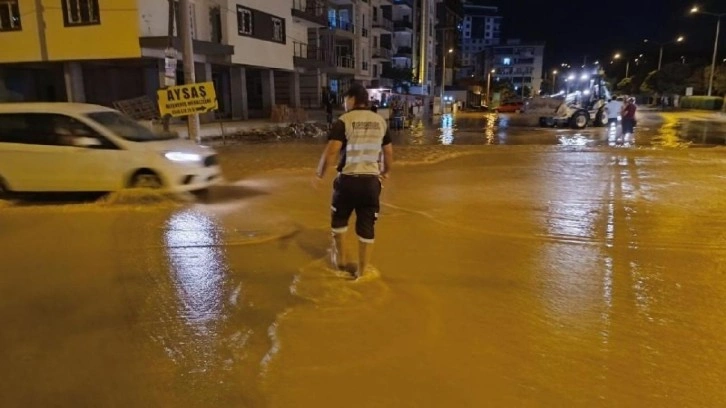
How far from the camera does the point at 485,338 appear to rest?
4.19 metres

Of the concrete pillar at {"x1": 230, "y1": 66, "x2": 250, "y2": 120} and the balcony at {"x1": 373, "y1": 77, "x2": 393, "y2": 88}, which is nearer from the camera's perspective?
the concrete pillar at {"x1": 230, "y1": 66, "x2": 250, "y2": 120}

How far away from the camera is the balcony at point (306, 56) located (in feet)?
116

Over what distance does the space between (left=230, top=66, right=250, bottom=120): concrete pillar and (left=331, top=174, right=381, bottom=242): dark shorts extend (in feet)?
87.5

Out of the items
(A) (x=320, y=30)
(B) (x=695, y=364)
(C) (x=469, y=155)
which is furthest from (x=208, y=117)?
(B) (x=695, y=364)

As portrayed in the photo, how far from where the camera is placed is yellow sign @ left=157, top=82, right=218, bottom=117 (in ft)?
44.8

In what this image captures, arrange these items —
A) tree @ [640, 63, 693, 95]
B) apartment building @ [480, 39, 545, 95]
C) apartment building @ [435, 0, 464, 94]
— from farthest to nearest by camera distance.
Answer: apartment building @ [480, 39, 545, 95] → apartment building @ [435, 0, 464, 94] → tree @ [640, 63, 693, 95]

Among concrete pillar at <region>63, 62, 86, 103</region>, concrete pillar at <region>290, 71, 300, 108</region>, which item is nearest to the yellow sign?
concrete pillar at <region>63, 62, 86, 103</region>

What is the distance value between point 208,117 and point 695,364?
28175 millimetres

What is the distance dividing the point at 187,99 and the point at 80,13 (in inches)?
504

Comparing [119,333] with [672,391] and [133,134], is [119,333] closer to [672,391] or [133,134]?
[672,391]

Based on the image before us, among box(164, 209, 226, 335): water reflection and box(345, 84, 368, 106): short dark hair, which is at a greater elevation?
box(345, 84, 368, 106): short dark hair

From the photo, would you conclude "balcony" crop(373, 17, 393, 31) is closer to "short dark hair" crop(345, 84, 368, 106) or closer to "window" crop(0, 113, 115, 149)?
"window" crop(0, 113, 115, 149)

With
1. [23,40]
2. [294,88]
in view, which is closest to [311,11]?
[294,88]

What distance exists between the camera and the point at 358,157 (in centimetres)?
498
